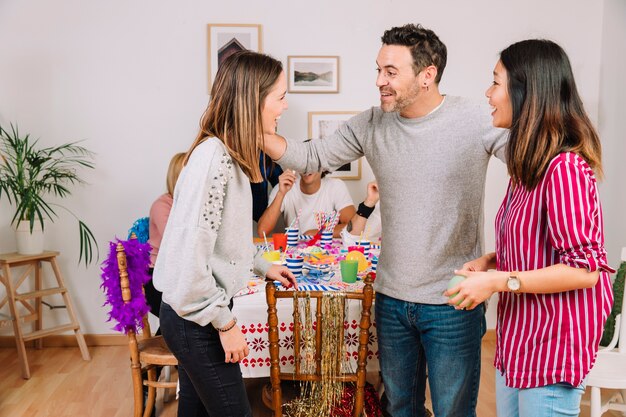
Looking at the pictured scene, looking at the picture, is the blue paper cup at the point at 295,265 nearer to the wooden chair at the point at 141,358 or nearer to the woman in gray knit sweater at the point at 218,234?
the wooden chair at the point at 141,358

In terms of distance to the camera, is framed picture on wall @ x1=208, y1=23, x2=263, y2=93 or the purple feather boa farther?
framed picture on wall @ x1=208, y1=23, x2=263, y2=93

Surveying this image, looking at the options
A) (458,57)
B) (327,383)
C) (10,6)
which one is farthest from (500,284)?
(10,6)

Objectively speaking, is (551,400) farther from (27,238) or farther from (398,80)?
(27,238)

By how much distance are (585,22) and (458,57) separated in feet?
2.94

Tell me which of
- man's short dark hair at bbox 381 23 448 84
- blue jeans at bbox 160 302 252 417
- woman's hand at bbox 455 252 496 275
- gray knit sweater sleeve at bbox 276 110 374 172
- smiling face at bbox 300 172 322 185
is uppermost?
man's short dark hair at bbox 381 23 448 84

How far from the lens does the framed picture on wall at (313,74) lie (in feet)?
12.6

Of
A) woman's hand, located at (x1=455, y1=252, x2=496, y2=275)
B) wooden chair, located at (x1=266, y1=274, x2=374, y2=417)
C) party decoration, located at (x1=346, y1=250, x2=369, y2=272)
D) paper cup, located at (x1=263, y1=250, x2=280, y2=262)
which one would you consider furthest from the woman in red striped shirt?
paper cup, located at (x1=263, y1=250, x2=280, y2=262)

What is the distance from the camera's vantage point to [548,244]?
1.19 meters

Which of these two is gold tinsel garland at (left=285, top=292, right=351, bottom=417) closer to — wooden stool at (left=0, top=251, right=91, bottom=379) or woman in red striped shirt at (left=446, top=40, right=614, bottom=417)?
woman in red striped shirt at (left=446, top=40, right=614, bottom=417)

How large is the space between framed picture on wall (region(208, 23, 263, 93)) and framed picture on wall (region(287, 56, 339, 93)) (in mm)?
277

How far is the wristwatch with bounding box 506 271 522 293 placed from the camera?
1.13 m

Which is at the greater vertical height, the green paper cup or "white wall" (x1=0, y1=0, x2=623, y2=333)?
"white wall" (x1=0, y1=0, x2=623, y2=333)

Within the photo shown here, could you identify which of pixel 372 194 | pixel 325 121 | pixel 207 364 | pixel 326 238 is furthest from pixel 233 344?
pixel 325 121

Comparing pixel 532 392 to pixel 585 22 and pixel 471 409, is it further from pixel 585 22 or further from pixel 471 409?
pixel 585 22
